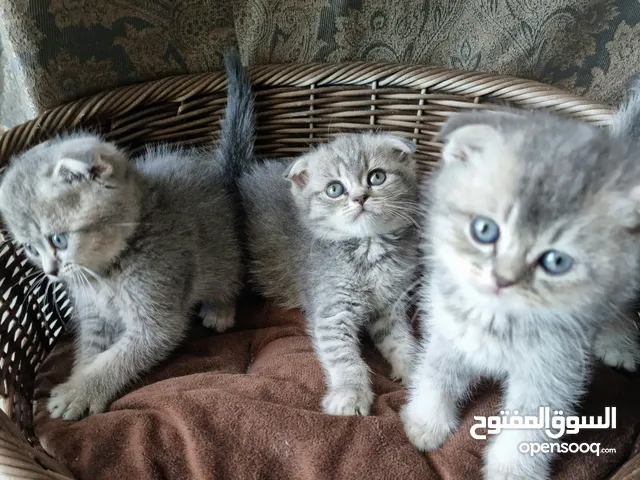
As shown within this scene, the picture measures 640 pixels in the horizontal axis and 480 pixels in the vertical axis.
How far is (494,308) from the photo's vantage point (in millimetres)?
976

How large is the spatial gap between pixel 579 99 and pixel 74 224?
134 cm

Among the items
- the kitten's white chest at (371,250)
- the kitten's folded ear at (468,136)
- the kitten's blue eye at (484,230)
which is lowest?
the kitten's white chest at (371,250)

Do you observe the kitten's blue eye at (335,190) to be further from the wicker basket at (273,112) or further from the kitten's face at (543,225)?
the kitten's face at (543,225)

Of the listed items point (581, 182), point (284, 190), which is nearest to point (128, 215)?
point (284, 190)

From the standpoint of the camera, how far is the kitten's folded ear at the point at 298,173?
60.6 inches

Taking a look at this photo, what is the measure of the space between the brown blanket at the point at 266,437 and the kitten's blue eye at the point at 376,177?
1.75 ft

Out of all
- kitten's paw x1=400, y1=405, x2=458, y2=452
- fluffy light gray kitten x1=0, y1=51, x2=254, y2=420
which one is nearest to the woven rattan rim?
fluffy light gray kitten x1=0, y1=51, x2=254, y2=420

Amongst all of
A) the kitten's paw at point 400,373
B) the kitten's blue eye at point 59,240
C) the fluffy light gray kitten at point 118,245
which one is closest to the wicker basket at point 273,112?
the fluffy light gray kitten at point 118,245

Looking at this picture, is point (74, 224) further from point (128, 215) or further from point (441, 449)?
point (441, 449)

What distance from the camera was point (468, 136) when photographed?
94 centimetres

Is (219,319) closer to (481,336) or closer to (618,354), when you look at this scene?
(481,336)

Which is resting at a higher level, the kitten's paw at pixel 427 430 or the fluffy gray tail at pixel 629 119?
the fluffy gray tail at pixel 629 119

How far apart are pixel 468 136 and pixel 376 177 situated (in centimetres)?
56

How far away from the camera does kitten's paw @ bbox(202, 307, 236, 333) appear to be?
67.3 inches
